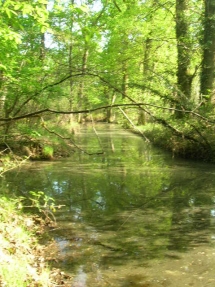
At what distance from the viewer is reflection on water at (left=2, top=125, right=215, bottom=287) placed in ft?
17.3

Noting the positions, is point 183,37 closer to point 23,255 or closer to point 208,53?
point 208,53

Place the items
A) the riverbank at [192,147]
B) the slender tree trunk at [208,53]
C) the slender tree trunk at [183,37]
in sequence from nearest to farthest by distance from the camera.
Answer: the riverbank at [192,147], the slender tree trunk at [208,53], the slender tree trunk at [183,37]

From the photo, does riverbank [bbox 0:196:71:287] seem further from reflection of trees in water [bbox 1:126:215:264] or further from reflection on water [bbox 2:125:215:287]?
reflection of trees in water [bbox 1:126:215:264]

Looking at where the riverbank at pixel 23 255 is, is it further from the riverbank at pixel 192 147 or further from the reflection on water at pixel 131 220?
the riverbank at pixel 192 147

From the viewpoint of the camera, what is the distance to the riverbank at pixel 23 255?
4062 mm

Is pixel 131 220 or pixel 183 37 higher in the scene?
pixel 183 37

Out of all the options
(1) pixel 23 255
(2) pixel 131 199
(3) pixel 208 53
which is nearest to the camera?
(1) pixel 23 255

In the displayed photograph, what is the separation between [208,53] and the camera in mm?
16641

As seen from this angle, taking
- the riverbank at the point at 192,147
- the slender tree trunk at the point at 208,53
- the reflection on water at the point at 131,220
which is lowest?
the reflection on water at the point at 131,220

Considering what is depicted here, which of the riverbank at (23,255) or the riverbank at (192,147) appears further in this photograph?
the riverbank at (192,147)

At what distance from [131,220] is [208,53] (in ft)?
38.2

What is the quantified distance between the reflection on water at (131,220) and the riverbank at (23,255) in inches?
12.9

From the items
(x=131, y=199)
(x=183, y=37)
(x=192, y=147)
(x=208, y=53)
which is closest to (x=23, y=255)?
(x=131, y=199)

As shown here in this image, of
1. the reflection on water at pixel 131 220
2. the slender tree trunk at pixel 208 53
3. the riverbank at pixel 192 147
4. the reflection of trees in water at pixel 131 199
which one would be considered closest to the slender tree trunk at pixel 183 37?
the slender tree trunk at pixel 208 53
